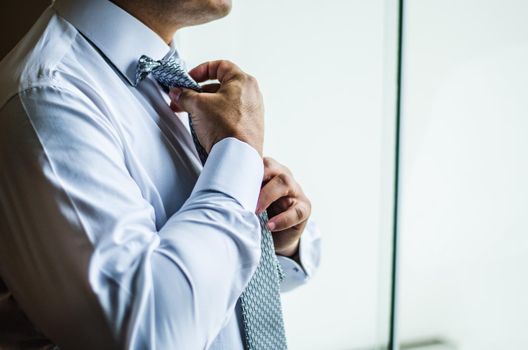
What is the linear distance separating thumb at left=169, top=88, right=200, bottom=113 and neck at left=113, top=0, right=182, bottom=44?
0.13m

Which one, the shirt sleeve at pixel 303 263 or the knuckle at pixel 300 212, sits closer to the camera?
the knuckle at pixel 300 212

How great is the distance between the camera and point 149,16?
0.89 m

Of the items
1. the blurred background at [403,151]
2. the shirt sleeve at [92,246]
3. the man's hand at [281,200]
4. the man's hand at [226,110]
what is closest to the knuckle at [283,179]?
the man's hand at [281,200]

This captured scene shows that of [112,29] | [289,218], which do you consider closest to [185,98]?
[112,29]

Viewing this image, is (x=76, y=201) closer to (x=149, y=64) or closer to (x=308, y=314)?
Result: (x=149, y=64)

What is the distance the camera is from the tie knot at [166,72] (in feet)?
2.74

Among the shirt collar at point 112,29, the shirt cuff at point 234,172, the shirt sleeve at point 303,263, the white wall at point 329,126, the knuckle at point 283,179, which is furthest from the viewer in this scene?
the white wall at point 329,126

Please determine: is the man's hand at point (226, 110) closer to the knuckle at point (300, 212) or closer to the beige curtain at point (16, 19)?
the knuckle at point (300, 212)

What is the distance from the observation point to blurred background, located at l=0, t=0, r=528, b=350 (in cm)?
138

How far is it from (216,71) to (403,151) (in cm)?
71

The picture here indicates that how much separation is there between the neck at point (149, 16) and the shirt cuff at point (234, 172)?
26 cm

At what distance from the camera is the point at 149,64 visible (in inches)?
32.9

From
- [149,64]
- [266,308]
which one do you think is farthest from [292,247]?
[149,64]

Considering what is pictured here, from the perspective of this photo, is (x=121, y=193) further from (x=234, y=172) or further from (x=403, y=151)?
(x=403, y=151)
